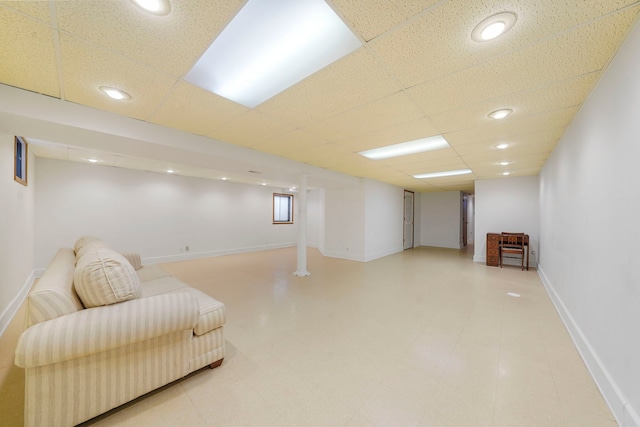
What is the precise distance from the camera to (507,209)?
6.22 metres

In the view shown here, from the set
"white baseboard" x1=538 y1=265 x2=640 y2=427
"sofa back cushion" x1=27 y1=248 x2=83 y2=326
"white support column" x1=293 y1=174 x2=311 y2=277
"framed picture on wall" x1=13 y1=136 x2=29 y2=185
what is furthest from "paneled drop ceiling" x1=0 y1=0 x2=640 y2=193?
"white baseboard" x1=538 y1=265 x2=640 y2=427

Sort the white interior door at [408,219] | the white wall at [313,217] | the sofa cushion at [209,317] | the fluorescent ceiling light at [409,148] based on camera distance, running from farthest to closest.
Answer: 1. the white wall at [313,217]
2. the white interior door at [408,219]
3. the fluorescent ceiling light at [409,148]
4. the sofa cushion at [209,317]

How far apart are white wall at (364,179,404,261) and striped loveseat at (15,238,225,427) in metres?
5.33

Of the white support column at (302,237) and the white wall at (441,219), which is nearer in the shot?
the white support column at (302,237)

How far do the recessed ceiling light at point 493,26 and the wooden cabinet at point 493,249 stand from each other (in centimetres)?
591

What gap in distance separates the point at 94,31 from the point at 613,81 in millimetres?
3442

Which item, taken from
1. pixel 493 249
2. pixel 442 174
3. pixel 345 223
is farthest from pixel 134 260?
pixel 493 249

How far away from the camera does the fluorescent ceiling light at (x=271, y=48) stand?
4.70 feet

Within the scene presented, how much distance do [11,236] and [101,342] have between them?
3.02 meters

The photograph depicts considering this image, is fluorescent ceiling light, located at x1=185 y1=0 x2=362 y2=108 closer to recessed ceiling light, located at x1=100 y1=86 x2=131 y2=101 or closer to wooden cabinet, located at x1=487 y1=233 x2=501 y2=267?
recessed ceiling light, located at x1=100 y1=86 x2=131 y2=101

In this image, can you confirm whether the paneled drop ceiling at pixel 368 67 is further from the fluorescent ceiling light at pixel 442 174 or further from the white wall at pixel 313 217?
the white wall at pixel 313 217

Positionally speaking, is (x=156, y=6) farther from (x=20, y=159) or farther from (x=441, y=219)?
(x=441, y=219)

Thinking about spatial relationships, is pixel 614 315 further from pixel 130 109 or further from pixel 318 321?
pixel 130 109

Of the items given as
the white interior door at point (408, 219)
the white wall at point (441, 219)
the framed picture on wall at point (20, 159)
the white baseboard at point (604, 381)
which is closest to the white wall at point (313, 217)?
the white interior door at point (408, 219)
